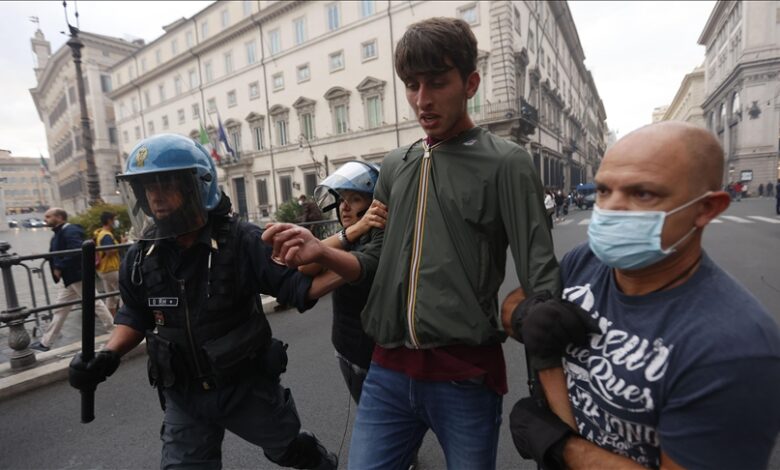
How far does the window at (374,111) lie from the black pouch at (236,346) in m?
26.6

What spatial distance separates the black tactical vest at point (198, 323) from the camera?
1.76m

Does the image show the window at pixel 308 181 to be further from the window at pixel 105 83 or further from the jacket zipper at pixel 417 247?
the window at pixel 105 83

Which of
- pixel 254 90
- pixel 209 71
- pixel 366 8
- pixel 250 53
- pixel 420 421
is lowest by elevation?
pixel 420 421

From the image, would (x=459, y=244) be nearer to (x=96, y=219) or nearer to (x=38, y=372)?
(x=38, y=372)

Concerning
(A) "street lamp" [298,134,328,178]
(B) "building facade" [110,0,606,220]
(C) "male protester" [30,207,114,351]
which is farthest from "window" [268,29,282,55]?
(C) "male protester" [30,207,114,351]

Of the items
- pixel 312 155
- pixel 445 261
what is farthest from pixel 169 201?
pixel 312 155

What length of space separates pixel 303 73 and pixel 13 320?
1179 inches

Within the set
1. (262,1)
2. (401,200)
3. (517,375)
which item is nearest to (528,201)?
(401,200)

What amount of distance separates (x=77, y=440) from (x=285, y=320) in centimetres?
308

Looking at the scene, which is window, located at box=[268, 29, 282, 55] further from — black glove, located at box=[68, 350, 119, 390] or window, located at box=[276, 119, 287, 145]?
black glove, located at box=[68, 350, 119, 390]

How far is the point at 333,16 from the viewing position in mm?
28875

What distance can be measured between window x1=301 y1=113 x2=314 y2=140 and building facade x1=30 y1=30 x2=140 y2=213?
88.4ft

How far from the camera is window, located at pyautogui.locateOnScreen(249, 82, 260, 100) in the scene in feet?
112

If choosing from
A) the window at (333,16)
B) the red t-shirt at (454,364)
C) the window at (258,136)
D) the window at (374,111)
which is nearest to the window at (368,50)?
the window at (374,111)
